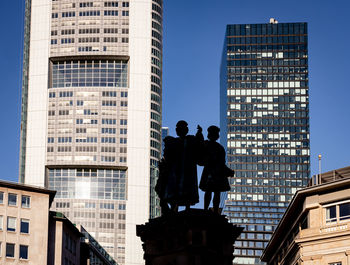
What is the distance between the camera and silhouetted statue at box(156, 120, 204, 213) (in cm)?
2980

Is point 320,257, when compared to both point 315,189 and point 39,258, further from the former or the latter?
point 39,258

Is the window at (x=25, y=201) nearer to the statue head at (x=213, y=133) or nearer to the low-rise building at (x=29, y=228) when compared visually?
the low-rise building at (x=29, y=228)

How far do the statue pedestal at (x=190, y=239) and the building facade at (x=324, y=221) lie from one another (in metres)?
51.5

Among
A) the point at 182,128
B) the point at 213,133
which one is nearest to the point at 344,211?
the point at 213,133

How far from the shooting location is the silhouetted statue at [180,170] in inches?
1173

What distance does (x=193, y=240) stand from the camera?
28.1 m

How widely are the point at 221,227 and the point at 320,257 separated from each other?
5481 cm

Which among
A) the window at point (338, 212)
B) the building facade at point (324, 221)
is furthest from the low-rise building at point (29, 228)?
the window at point (338, 212)

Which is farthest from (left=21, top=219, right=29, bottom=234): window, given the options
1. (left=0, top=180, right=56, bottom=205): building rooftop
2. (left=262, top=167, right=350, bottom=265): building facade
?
(left=262, top=167, right=350, bottom=265): building facade

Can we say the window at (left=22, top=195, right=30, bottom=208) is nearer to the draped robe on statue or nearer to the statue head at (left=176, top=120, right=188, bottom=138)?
the draped robe on statue

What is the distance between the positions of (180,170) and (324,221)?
178 ft

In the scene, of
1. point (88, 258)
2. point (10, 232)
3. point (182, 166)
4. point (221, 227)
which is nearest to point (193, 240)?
point (221, 227)

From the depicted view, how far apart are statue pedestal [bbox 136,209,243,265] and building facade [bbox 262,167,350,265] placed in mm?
51457

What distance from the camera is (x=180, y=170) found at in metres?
30.1
